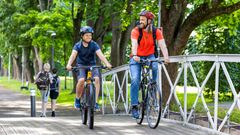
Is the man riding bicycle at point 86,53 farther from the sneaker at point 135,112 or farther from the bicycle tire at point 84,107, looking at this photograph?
the sneaker at point 135,112

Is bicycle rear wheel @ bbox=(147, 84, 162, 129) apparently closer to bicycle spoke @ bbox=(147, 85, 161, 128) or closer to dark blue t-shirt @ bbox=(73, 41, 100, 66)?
bicycle spoke @ bbox=(147, 85, 161, 128)

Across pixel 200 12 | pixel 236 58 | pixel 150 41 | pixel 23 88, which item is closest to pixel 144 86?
pixel 150 41

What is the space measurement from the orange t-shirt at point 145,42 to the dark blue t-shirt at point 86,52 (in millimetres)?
845

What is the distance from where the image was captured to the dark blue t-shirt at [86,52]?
9102 mm

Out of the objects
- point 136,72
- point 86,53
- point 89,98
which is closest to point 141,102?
point 136,72

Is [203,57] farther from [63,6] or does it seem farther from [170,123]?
[63,6]

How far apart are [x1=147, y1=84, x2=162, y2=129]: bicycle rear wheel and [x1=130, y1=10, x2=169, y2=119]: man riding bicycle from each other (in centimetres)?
29

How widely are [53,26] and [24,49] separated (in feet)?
68.9

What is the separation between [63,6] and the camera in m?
33.8

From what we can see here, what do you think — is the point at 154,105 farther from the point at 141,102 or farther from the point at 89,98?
the point at 89,98

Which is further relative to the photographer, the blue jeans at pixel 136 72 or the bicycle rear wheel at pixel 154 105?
the blue jeans at pixel 136 72

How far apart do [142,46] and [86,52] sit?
105cm

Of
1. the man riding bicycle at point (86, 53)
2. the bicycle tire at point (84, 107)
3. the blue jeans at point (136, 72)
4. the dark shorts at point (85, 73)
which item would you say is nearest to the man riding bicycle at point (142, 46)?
the blue jeans at point (136, 72)

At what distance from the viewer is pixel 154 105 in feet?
28.3
